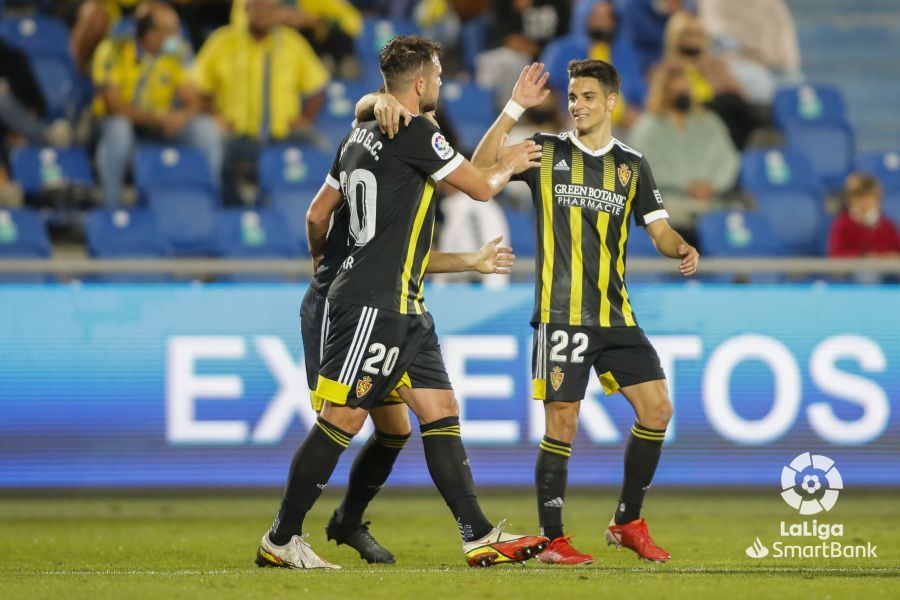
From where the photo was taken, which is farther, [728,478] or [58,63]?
[58,63]

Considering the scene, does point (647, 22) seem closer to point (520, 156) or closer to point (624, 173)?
point (624, 173)

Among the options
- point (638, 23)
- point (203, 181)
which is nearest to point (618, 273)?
point (203, 181)

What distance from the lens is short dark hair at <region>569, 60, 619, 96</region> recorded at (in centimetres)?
615

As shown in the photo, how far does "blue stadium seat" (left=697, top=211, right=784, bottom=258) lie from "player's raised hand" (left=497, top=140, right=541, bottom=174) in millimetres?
4565

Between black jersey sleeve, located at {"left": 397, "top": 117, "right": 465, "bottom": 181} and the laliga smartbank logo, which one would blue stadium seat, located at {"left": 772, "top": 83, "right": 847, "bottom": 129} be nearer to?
the laliga smartbank logo

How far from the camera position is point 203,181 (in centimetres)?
1078

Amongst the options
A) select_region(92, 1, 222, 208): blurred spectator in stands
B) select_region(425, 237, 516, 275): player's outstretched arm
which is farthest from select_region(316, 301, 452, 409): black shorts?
select_region(92, 1, 222, 208): blurred spectator in stands

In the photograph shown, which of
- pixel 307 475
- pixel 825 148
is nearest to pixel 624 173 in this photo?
pixel 307 475

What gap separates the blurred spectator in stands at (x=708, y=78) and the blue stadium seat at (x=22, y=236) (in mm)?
5354

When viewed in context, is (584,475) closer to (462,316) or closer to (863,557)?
(462,316)

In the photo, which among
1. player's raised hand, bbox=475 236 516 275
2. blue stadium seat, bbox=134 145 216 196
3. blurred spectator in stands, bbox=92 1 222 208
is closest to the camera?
player's raised hand, bbox=475 236 516 275

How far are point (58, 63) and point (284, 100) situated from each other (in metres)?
2.27

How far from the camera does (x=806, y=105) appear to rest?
12.5 m

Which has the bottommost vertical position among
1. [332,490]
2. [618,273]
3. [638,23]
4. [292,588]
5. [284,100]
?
[332,490]
